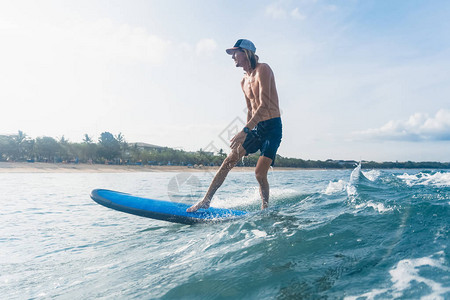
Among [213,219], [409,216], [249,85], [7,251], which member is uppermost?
[249,85]

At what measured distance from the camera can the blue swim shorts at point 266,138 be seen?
14.7 ft

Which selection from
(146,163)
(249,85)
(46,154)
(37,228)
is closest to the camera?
(249,85)

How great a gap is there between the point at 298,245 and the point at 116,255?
2140mm

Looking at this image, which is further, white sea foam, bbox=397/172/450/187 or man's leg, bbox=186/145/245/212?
white sea foam, bbox=397/172/450/187

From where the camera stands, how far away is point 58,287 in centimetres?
263

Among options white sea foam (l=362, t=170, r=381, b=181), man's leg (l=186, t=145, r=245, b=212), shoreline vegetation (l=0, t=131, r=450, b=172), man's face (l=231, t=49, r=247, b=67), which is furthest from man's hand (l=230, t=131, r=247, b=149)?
shoreline vegetation (l=0, t=131, r=450, b=172)

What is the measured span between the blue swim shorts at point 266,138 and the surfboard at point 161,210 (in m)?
1.06

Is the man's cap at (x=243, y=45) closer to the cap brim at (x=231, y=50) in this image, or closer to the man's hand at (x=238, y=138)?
the cap brim at (x=231, y=50)

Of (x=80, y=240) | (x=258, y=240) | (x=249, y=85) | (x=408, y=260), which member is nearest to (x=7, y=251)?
(x=80, y=240)

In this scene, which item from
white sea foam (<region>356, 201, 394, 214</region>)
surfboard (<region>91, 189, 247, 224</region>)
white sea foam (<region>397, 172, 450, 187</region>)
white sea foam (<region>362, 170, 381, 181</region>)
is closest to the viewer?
white sea foam (<region>356, 201, 394, 214</region>)

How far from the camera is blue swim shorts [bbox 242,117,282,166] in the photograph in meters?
4.49

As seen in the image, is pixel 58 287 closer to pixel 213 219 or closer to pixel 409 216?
pixel 213 219

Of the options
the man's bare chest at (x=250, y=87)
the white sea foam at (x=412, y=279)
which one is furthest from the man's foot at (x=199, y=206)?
the white sea foam at (x=412, y=279)

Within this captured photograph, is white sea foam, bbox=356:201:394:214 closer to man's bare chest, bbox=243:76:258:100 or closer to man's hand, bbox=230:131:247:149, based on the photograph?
man's hand, bbox=230:131:247:149
